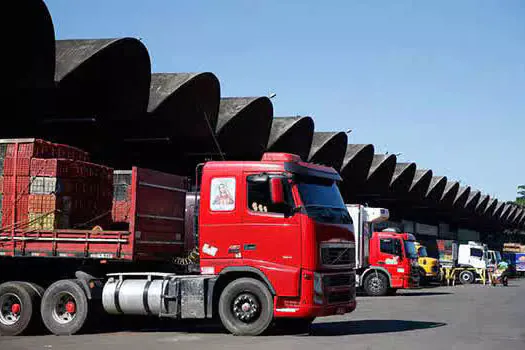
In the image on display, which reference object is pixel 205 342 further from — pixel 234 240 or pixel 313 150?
pixel 313 150

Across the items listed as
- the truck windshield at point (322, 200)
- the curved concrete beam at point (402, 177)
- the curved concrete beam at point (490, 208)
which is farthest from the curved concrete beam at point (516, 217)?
the truck windshield at point (322, 200)

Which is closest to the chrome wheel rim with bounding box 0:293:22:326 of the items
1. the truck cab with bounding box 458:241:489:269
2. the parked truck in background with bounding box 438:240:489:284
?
the parked truck in background with bounding box 438:240:489:284

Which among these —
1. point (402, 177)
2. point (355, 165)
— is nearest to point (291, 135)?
point (355, 165)

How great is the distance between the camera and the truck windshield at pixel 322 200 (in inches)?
554

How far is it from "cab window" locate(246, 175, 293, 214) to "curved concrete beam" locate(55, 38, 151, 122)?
56.0 feet

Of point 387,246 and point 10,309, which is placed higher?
point 387,246

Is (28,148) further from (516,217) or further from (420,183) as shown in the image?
(516,217)

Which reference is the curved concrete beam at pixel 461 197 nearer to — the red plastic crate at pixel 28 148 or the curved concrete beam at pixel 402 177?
the curved concrete beam at pixel 402 177

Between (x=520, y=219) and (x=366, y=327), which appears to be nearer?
(x=366, y=327)

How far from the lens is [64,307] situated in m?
14.7

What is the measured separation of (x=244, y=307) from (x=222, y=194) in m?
2.12

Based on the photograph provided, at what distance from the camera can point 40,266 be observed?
15.1 m

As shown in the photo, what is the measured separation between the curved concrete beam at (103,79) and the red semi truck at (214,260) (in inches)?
618

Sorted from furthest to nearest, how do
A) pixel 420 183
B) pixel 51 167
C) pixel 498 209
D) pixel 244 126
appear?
pixel 498 209 < pixel 420 183 < pixel 244 126 < pixel 51 167
